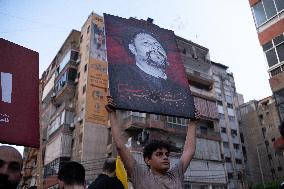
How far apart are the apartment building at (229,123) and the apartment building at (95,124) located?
5.88 m

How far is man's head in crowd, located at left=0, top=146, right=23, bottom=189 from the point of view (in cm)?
304

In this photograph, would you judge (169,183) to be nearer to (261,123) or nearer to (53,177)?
(53,177)

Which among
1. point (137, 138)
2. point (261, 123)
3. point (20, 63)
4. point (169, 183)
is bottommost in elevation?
point (169, 183)

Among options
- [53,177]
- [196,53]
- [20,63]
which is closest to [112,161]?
[20,63]

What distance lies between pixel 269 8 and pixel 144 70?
593 inches

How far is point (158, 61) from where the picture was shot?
551 cm

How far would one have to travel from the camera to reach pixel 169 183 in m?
3.63

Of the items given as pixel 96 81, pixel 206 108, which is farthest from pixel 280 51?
pixel 206 108

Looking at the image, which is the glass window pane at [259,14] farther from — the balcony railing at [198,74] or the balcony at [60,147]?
the balcony at [60,147]

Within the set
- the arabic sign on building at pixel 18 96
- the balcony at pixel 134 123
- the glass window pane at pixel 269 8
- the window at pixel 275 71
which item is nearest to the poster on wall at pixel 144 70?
the arabic sign on building at pixel 18 96

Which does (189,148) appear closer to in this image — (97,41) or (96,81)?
(96,81)

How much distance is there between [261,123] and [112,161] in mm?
49631

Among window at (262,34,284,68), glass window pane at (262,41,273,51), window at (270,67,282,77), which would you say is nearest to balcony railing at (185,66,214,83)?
glass window pane at (262,41,273,51)

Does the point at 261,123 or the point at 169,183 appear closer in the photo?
the point at 169,183
